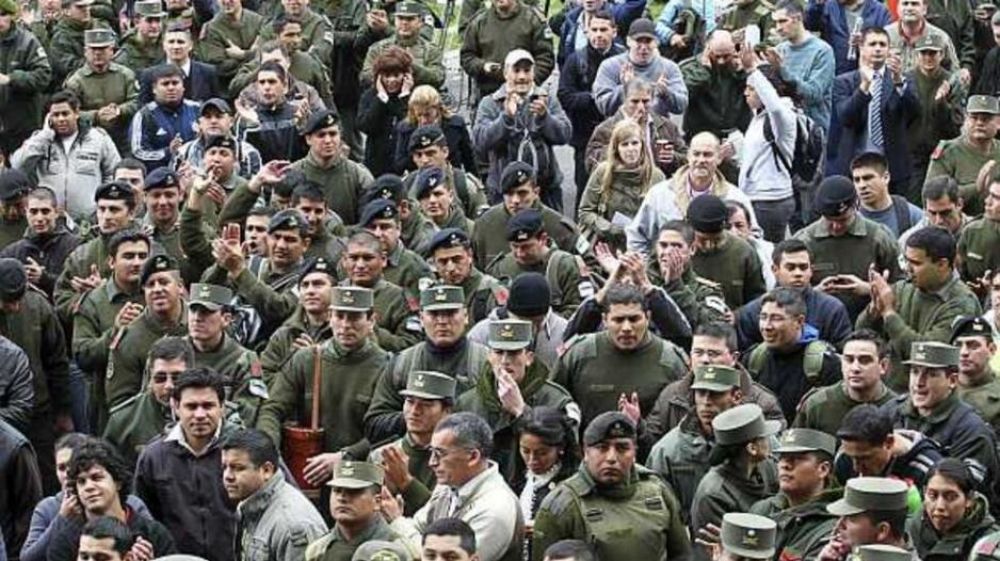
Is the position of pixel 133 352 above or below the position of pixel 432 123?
below

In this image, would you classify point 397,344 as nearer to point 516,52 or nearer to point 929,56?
point 516,52

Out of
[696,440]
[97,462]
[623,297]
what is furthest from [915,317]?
[97,462]

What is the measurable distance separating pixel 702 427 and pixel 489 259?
151 inches

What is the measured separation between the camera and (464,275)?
1452cm

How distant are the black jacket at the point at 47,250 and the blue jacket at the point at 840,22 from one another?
278 inches

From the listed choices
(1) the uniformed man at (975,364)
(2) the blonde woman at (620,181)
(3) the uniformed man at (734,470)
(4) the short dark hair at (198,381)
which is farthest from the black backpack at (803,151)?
(4) the short dark hair at (198,381)

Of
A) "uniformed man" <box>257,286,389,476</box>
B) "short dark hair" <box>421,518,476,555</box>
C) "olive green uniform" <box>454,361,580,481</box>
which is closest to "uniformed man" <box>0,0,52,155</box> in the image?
"uniformed man" <box>257,286,389,476</box>

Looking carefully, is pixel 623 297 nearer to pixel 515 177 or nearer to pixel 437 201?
pixel 515 177

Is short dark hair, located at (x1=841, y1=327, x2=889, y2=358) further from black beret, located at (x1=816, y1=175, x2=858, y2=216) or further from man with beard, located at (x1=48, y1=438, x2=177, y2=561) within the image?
man with beard, located at (x1=48, y1=438, x2=177, y2=561)

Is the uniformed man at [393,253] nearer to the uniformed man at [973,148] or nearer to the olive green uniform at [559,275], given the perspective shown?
the olive green uniform at [559,275]

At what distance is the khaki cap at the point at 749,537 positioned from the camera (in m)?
10.5

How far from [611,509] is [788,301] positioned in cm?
244

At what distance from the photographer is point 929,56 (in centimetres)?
1839

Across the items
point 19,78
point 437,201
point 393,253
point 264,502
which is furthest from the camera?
point 19,78
